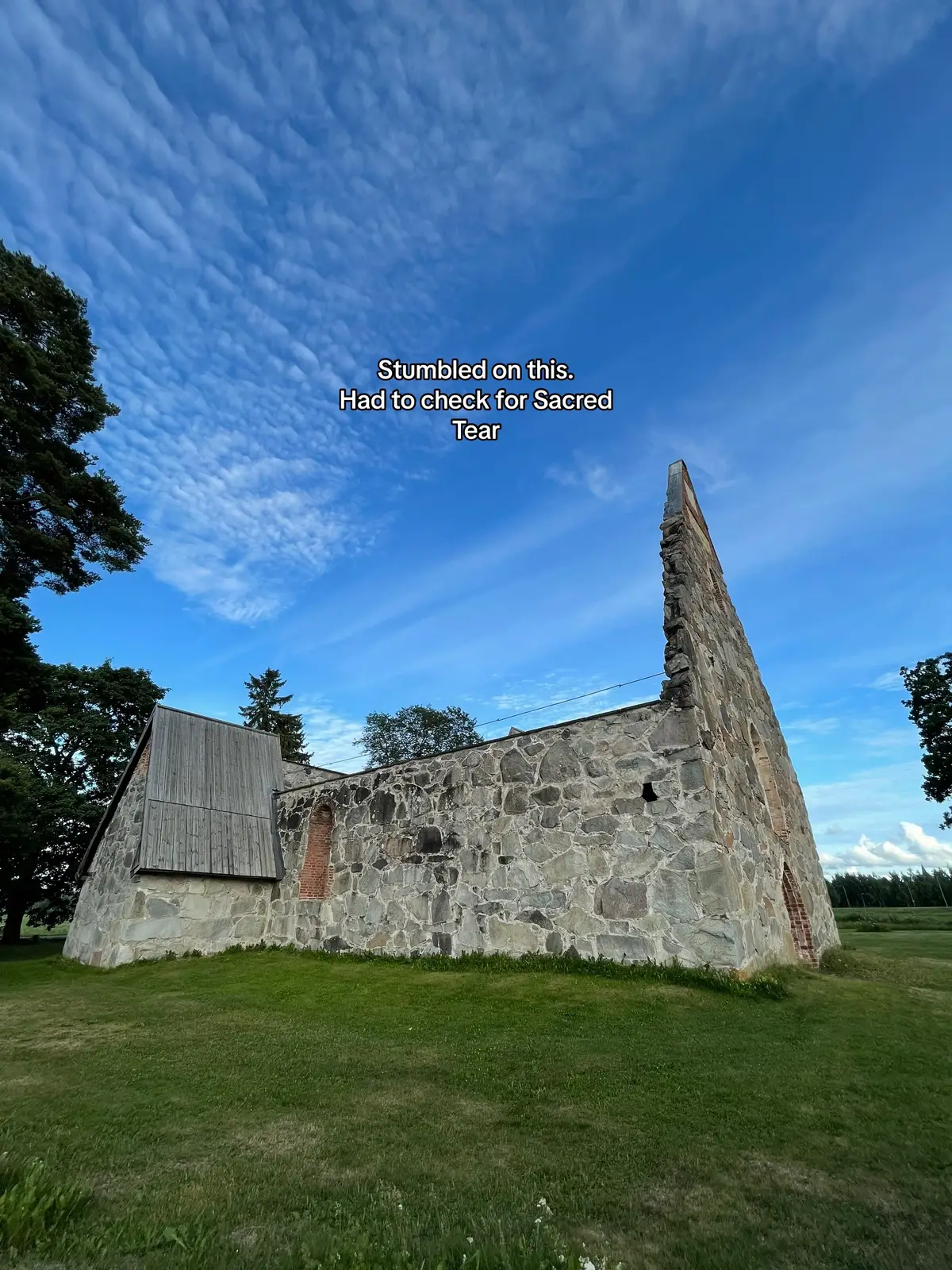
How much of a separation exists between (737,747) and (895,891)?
6041 cm

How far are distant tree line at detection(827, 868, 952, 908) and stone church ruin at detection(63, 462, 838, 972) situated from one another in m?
52.0

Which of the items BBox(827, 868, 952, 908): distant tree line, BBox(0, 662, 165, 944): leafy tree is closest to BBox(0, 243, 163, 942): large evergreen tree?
BBox(0, 662, 165, 944): leafy tree

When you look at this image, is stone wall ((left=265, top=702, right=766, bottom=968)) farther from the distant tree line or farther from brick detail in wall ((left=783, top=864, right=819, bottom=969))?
the distant tree line

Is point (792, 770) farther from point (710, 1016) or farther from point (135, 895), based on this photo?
point (135, 895)

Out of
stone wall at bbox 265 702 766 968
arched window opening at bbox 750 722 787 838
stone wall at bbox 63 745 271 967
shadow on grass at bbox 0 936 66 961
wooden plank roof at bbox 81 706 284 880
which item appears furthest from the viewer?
shadow on grass at bbox 0 936 66 961

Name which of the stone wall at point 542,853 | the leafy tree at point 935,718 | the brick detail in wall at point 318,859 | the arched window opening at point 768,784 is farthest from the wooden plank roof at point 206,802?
the leafy tree at point 935,718

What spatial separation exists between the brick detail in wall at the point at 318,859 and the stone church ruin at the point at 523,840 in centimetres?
3

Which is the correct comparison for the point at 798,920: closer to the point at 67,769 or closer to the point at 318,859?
the point at 318,859

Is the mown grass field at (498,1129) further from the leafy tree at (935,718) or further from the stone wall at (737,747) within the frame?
the leafy tree at (935,718)

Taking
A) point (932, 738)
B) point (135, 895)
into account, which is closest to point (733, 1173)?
point (135, 895)

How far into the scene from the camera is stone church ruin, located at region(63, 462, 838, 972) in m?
8.14

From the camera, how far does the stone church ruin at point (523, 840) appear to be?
26.7 ft

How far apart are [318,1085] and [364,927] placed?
671 cm

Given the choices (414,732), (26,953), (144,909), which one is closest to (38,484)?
(144,909)
